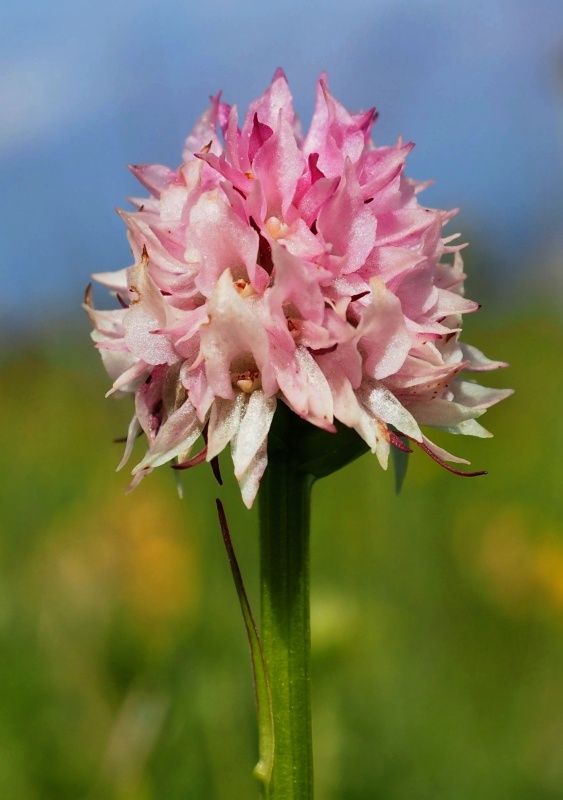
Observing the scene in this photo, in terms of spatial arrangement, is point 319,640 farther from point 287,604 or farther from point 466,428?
point 466,428

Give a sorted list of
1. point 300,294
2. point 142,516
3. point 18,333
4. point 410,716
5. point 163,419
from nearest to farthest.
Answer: point 300,294 → point 163,419 → point 410,716 → point 142,516 → point 18,333

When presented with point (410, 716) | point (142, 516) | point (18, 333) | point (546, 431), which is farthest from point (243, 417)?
point (18, 333)

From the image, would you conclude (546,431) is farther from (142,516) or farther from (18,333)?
(18,333)

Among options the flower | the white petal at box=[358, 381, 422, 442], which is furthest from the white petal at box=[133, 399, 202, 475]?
the white petal at box=[358, 381, 422, 442]

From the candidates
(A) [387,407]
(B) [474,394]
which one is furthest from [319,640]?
(A) [387,407]

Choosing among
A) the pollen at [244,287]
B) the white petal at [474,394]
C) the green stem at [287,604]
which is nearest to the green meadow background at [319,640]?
the green stem at [287,604]

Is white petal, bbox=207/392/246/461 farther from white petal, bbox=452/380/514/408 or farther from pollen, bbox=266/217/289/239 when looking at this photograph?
white petal, bbox=452/380/514/408
